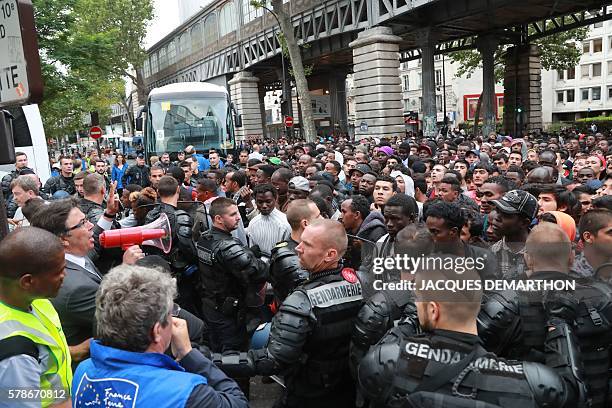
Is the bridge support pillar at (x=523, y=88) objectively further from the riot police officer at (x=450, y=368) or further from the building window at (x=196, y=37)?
the riot police officer at (x=450, y=368)

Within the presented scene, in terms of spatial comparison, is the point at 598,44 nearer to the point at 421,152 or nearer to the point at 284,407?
the point at 421,152

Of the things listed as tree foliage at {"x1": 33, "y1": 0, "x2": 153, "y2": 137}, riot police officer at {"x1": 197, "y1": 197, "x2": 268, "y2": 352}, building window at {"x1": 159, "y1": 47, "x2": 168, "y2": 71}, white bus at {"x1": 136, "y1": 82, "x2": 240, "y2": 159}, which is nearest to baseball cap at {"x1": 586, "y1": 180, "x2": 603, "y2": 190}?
riot police officer at {"x1": 197, "y1": 197, "x2": 268, "y2": 352}

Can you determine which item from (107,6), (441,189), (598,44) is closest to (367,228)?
(441,189)

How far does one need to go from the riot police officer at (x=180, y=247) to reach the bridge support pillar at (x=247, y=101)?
92.9 ft

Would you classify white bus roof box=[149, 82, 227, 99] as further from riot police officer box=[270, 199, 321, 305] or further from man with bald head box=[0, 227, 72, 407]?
man with bald head box=[0, 227, 72, 407]

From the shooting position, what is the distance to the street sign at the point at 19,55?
2.38m

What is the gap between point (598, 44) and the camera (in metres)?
52.1

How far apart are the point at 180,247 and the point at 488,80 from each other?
79.7 feet

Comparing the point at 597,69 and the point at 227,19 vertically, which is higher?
the point at 227,19

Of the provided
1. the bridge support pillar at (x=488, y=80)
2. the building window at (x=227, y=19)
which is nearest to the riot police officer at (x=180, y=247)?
the bridge support pillar at (x=488, y=80)

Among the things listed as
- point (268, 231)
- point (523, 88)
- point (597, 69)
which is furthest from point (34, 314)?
point (597, 69)

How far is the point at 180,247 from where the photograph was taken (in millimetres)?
4492

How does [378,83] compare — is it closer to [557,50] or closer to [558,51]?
[557,50]

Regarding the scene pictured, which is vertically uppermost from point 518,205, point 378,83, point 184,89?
point 378,83
